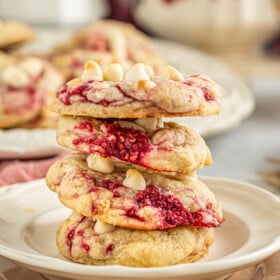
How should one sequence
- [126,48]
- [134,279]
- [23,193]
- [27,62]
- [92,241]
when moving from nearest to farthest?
[134,279], [92,241], [23,193], [27,62], [126,48]

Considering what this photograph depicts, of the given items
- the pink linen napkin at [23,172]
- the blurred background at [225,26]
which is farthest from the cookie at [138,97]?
the blurred background at [225,26]

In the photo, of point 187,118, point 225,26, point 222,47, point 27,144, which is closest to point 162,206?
point 27,144

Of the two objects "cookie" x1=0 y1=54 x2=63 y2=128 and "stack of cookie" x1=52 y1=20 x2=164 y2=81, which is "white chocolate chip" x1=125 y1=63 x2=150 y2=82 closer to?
"cookie" x1=0 y1=54 x2=63 y2=128

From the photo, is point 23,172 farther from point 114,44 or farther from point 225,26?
point 225,26

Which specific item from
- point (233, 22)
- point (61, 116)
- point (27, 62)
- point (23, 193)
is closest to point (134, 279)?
point (61, 116)

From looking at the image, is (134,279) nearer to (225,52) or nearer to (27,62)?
(27,62)

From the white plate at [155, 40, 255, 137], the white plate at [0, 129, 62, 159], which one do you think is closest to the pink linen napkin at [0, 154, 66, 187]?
the white plate at [0, 129, 62, 159]
